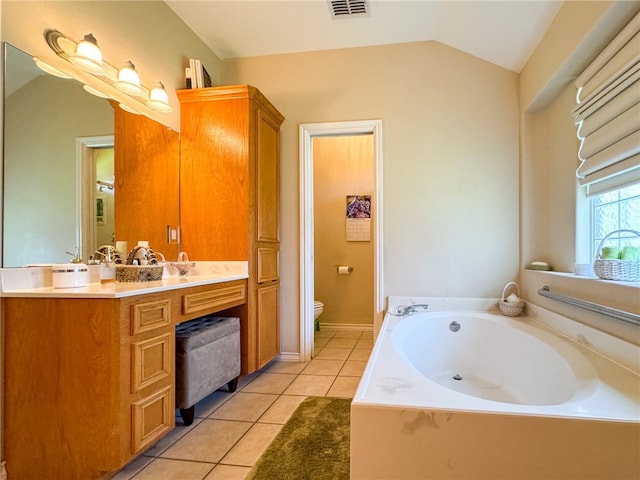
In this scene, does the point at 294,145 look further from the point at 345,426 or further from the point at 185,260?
the point at 345,426

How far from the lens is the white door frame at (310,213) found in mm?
3006

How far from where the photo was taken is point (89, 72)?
1871mm

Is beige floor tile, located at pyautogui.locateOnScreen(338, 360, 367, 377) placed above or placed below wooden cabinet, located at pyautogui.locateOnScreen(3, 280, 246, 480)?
below

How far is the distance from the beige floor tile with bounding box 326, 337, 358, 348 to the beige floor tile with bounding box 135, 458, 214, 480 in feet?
6.87

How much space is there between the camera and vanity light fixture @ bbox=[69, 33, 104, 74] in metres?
1.78

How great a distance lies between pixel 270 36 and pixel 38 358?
2.72 metres

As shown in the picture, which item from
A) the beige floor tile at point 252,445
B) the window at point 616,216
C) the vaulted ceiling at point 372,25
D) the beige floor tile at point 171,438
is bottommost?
the beige floor tile at point 171,438

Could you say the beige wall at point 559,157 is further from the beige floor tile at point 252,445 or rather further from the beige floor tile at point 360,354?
the beige floor tile at point 252,445

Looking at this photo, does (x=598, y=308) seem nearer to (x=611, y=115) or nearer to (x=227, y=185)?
(x=611, y=115)

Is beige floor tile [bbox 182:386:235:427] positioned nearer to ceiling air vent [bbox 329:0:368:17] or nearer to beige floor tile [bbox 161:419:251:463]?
beige floor tile [bbox 161:419:251:463]

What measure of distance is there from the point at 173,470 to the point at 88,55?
203 cm

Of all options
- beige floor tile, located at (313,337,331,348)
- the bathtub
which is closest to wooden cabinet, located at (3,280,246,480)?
the bathtub

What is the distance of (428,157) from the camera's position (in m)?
2.95

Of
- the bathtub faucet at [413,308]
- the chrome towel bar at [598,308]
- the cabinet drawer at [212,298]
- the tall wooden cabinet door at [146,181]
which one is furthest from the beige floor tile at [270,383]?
the chrome towel bar at [598,308]
